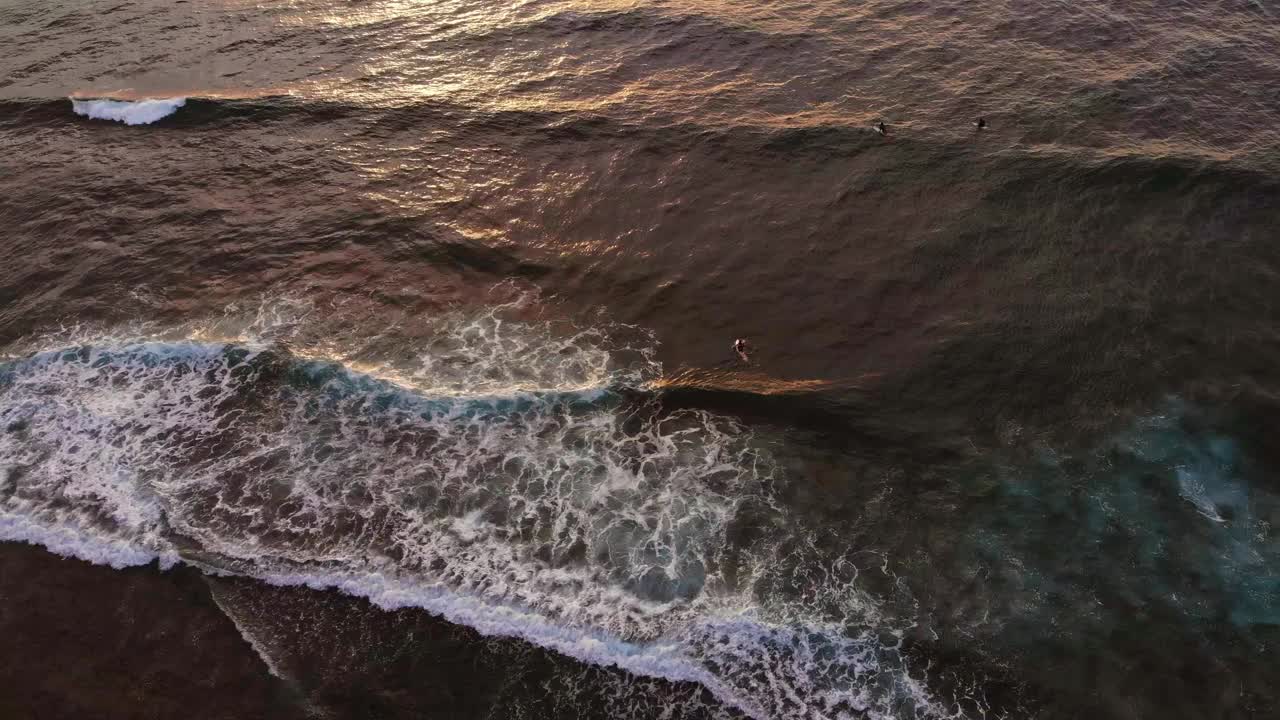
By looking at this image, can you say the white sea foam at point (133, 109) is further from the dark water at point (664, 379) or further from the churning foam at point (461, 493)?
the churning foam at point (461, 493)

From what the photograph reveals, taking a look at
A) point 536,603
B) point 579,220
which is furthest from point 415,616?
point 579,220

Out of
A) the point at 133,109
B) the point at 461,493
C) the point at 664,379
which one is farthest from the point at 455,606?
the point at 133,109

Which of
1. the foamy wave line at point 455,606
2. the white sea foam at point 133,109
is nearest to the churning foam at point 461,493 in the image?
the foamy wave line at point 455,606

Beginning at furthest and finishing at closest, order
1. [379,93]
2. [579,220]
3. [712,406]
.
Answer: [379,93] < [579,220] < [712,406]

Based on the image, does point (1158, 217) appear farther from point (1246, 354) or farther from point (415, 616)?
point (415, 616)

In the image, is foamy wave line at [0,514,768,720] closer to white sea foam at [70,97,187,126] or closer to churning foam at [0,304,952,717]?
churning foam at [0,304,952,717]

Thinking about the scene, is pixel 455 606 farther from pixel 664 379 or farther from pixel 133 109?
pixel 133 109
